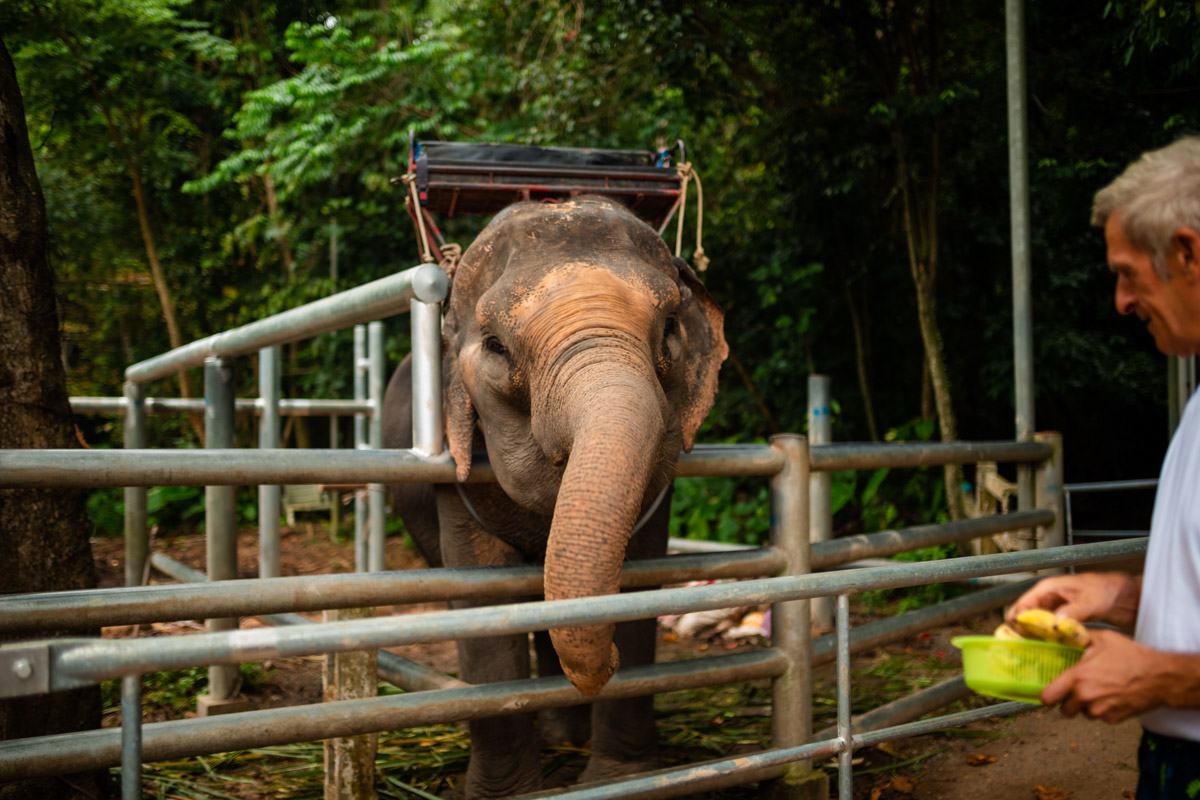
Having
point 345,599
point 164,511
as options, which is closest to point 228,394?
point 345,599

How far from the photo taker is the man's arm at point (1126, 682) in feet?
3.83

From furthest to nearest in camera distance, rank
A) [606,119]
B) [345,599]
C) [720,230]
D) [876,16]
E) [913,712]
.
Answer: [720,230] → [606,119] → [876,16] → [913,712] → [345,599]

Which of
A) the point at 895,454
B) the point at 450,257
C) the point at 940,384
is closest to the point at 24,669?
the point at 450,257

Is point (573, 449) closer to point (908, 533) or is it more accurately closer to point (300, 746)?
point (908, 533)

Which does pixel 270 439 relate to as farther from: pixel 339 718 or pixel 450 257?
pixel 339 718

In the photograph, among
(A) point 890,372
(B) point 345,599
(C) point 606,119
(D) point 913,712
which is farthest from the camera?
(A) point 890,372

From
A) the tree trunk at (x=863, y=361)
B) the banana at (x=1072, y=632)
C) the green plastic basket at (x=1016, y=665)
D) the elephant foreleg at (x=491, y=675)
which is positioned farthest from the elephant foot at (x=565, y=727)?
the tree trunk at (x=863, y=361)

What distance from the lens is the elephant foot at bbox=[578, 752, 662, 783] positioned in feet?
9.58

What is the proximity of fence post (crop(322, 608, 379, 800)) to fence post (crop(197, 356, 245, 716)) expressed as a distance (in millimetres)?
997

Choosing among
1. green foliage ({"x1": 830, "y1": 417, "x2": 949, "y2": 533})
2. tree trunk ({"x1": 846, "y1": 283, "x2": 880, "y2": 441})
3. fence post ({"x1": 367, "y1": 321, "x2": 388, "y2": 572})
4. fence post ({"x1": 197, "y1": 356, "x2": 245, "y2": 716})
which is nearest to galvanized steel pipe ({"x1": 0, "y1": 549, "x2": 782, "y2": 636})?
fence post ({"x1": 197, "y1": 356, "x2": 245, "y2": 716})

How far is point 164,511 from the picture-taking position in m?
11.5

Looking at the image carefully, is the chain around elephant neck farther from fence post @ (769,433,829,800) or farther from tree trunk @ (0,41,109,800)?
tree trunk @ (0,41,109,800)

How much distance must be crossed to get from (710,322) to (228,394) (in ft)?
6.67

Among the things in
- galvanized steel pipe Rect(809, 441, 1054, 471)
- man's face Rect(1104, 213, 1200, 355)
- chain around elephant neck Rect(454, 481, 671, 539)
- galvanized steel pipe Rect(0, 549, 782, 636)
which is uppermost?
man's face Rect(1104, 213, 1200, 355)
